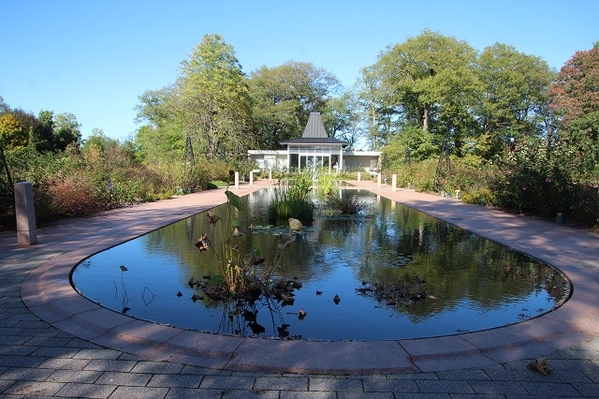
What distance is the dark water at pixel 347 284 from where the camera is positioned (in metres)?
3.10

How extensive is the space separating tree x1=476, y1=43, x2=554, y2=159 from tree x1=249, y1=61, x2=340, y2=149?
55.7 feet

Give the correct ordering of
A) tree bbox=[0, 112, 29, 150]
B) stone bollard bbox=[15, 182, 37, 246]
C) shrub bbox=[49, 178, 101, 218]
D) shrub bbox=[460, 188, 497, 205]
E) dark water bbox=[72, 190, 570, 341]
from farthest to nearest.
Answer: tree bbox=[0, 112, 29, 150] → shrub bbox=[460, 188, 497, 205] → shrub bbox=[49, 178, 101, 218] → stone bollard bbox=[15, 182, 37, 246] → dark water bbox=[72, 190, 570, 341]

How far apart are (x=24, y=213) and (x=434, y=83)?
30061 mm

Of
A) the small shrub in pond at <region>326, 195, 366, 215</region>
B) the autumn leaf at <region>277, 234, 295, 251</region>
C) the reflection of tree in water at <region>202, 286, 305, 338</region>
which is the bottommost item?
the reflection of tree in water at <region>202, 286, 305, 338</region>

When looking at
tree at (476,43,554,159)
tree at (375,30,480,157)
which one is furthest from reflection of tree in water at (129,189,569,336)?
tree at (476,43,554,159)

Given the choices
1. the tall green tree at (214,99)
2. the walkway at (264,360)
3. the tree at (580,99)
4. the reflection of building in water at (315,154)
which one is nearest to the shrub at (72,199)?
the walkway at (264,360)

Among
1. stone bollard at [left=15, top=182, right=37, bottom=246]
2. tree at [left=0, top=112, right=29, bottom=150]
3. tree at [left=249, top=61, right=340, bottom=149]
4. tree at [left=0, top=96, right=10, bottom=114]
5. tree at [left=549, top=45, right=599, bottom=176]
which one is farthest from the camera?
tree at [left=249, top=61, right=340, bottom=149]

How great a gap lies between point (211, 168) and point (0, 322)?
17.5m

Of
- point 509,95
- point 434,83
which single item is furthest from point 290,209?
point 509,95

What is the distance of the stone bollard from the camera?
18.3 feet

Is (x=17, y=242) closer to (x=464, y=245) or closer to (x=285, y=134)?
(x=464, y=245)

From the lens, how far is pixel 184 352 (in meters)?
2.52

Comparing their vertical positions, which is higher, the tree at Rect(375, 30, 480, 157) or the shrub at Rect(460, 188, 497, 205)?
the tree at Rect(375, 30, 480, 157)

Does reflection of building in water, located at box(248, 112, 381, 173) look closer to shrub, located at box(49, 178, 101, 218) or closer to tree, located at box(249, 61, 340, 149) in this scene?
tree, located at box(249, 61, 340, 149)
